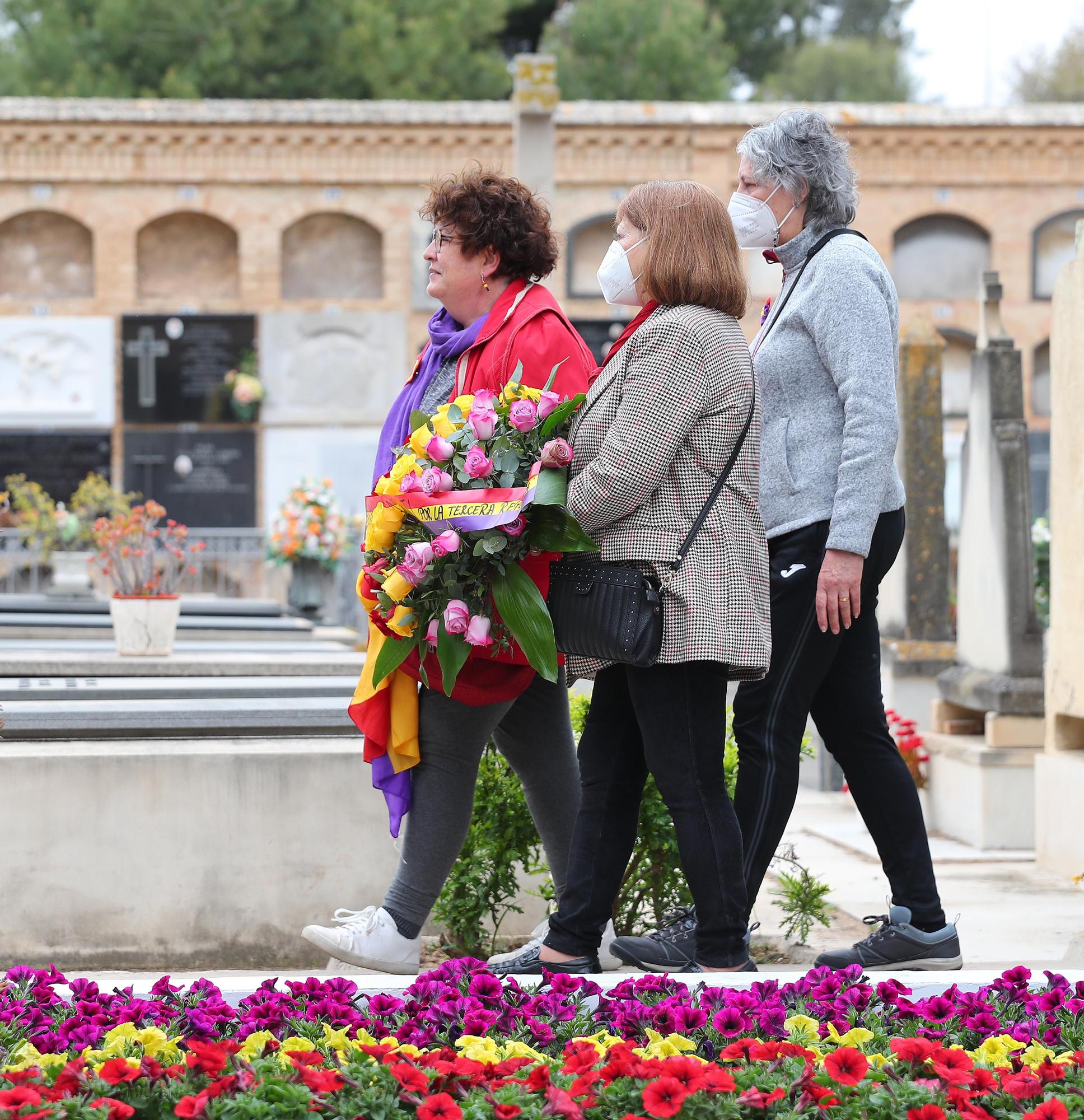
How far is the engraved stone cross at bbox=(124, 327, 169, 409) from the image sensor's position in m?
25.0

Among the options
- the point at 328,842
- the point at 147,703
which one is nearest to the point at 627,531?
the point at 328,842

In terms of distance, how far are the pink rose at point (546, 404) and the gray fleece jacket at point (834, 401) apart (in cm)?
51

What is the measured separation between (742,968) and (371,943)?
75cm

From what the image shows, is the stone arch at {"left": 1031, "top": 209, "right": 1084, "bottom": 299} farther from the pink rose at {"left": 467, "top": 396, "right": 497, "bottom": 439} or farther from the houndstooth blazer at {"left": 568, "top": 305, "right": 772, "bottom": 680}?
the pink rose at {"left": 467, "top": 396, "right": 497, "bottom": 439}

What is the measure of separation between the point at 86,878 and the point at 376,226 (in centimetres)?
2291

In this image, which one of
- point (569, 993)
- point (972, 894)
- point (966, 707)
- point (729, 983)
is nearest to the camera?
point (569, 993)

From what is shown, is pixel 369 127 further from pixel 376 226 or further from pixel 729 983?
pixel 729 983

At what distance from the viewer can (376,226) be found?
25.8 m

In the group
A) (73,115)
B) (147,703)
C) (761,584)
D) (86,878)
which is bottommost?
(86,878)

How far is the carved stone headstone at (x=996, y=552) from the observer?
21.5 feet

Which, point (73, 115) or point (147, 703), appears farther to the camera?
point (73, 115)

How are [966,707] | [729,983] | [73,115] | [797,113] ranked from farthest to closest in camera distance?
[73,115] → [966,707] → [797,113] → [729,983]

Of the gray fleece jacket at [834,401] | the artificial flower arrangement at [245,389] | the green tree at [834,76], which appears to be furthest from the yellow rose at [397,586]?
the green tree at [834,76]

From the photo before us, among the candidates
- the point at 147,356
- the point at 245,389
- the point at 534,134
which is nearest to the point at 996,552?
the point at 534,134
